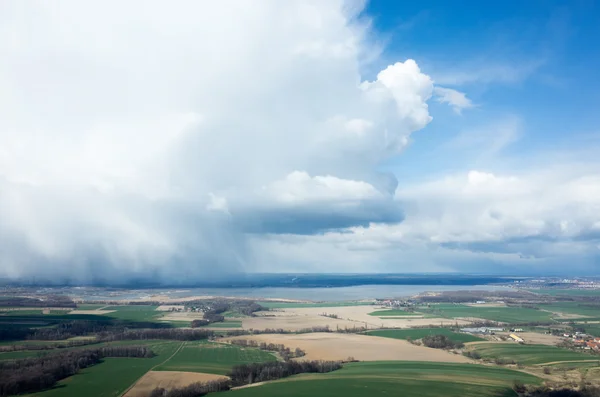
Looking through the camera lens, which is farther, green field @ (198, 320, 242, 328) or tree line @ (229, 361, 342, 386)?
green field @ (198, 320, 242, 328)

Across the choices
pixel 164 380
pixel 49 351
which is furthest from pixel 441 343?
pixel 49 351

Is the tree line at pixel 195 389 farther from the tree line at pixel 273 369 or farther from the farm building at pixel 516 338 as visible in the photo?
the farm building at pixel 516 338

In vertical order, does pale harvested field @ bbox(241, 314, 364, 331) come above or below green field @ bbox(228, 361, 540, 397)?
above

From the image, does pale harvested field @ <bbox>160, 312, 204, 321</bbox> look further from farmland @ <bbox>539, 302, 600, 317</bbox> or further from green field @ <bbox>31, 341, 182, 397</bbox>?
farmland @ <bbox>539, 302, 600, 317</bbox>

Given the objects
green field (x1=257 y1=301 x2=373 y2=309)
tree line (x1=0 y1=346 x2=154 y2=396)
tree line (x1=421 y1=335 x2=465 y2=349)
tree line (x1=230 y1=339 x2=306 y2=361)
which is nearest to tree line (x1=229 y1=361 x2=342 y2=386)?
tree line (x1=230 y1=339 x2=306 y2=361)

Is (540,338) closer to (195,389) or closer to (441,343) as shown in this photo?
(441,343)

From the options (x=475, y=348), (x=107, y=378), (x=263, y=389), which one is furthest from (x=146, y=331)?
(x=475, y=348)
